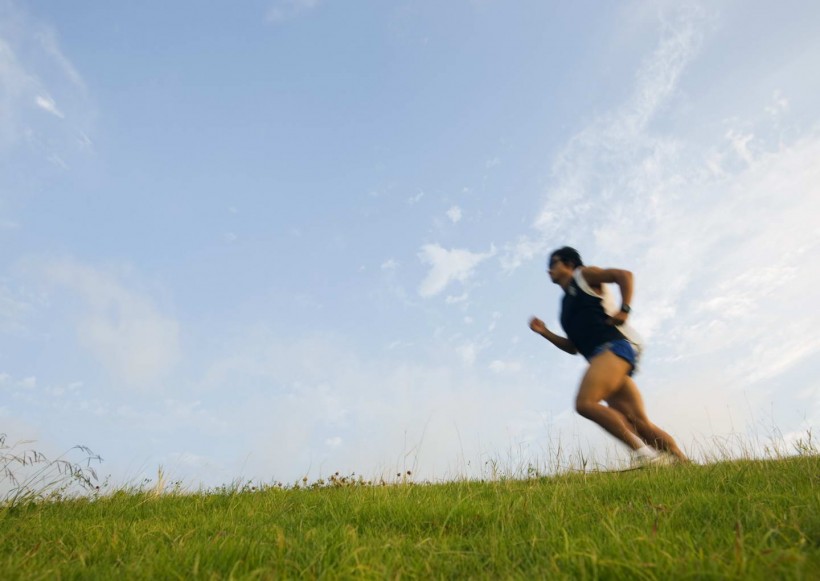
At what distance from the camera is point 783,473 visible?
4285 millimetres

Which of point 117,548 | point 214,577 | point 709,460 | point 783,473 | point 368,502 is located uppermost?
point 709,460

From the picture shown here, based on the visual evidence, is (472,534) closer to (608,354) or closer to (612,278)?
(608,354)

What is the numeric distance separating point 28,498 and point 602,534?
17.3ft

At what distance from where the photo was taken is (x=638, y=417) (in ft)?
19.9

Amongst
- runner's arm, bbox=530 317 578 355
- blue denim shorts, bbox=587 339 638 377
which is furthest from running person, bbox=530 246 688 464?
runner's arm, bbox=530 317 578 355

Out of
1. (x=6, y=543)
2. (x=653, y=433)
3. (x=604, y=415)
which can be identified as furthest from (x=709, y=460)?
(x=6, y=543)

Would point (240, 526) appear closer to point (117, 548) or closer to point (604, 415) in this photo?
point (117, 548)

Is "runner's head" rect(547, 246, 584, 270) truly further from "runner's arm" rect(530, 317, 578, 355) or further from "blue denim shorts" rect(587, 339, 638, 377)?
"blue denim shorts" rect(587, 339, 638, 377)

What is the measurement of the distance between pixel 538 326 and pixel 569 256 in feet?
3.02

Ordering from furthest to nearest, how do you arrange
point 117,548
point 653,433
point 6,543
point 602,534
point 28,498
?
point 653,433 → point 28,498 → point 6,543 → point 117,548 → point 602,534

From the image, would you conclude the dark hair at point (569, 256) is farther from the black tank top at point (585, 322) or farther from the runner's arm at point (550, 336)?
the runner's arm at point (550, 336)

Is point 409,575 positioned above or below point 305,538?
below

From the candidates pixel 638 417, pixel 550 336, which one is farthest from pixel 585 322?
pixel 638 417

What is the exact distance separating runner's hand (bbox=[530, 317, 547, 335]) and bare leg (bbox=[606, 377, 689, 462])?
1.10 meters
